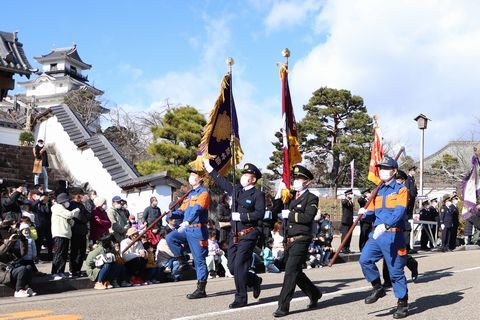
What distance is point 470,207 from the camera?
21547 mm

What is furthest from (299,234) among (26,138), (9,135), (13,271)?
(9,135)

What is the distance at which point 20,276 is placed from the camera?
9570 mm

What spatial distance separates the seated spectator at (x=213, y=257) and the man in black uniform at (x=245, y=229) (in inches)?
176

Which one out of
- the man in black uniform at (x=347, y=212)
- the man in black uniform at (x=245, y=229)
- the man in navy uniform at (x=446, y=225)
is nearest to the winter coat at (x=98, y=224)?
the man in black uniform at (x=245, y=229)

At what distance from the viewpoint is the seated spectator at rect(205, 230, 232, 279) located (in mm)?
12773

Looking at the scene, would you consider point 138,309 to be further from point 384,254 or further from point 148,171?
point 148,171

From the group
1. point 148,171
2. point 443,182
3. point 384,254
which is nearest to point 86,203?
point 384,254

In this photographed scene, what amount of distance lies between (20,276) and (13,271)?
16 cm

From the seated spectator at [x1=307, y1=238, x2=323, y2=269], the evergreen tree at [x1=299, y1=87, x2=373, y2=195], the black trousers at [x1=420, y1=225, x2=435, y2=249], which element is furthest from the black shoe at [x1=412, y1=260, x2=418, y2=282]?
the evergreen tree at [x1=299, y1=87, x2=373, y2=195]

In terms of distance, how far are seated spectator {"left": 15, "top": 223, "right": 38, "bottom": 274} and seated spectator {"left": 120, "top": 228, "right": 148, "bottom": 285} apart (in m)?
1.83

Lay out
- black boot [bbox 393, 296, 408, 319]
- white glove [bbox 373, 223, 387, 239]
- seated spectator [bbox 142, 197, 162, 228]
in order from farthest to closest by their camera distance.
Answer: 1. seated spectator [bbox 142, 197, 162, 228]
2. white glove [bbox 373, 223, 387, 239]
3. black boot [bbox 393, 296, 408, 319]

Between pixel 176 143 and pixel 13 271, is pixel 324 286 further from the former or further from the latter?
pixel 176 143

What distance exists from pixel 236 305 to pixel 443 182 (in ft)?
134

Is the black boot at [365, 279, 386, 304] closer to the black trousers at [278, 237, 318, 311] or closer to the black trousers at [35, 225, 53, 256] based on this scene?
the black trousers at [278, 237, 318, 311]
